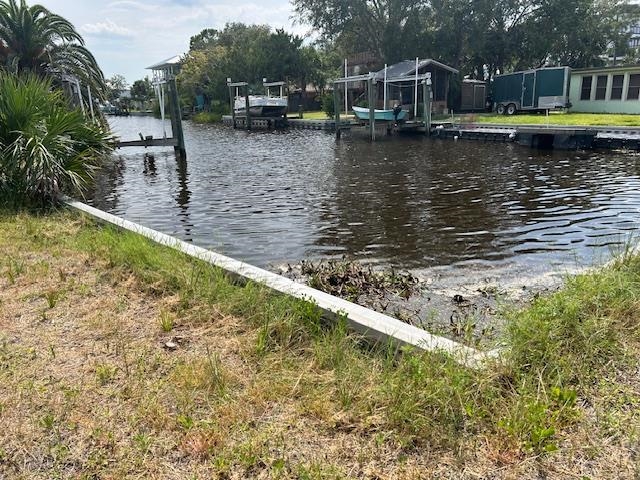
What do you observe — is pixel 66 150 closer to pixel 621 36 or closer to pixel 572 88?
pixel 572 88

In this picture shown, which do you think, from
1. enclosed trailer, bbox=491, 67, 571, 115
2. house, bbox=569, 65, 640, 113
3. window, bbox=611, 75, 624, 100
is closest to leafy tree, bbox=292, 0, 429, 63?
enclosed trailer, bbox=491, 67, 571, 115

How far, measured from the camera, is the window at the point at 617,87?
27.6 metres

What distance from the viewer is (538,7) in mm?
35750

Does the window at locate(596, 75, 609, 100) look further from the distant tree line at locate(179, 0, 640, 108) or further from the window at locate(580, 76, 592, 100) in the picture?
the distant tree line at locate(179, 0, 640, 108)

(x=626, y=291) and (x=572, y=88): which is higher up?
(x=572, y=88)

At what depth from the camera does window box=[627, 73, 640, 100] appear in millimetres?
26789

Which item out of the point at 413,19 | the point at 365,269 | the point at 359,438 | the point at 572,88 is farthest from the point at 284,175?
the point at 413,19

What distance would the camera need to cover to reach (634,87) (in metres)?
27.0

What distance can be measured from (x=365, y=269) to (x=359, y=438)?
3827mm

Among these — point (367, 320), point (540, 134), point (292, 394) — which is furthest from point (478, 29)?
point (292, 394)

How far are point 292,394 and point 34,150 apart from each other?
668 centimetres

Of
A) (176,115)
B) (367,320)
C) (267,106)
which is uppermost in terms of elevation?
(267,106)

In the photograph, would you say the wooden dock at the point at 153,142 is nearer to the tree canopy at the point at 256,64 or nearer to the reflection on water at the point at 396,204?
the reflection on water at the point at 396,204

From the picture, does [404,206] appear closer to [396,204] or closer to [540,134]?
[396,204]
